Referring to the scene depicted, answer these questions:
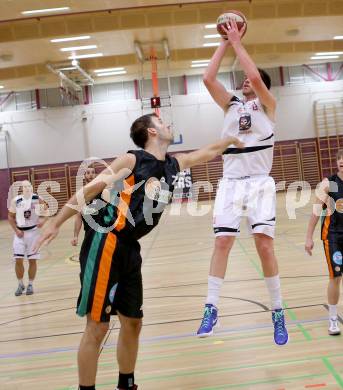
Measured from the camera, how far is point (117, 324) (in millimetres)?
5512

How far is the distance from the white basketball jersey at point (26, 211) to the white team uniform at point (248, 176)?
4.67m

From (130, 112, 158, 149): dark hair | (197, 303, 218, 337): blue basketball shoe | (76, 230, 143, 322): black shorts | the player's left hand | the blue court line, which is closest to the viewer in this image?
(76, 230, 143, 322): black shorts

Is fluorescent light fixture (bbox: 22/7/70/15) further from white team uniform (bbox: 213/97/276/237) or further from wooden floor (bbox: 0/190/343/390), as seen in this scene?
white team uniform (bbox: 213/97/276/237)

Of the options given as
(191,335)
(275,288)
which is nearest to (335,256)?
(275,288)

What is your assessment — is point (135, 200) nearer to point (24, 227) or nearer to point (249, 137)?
point (249, 137)

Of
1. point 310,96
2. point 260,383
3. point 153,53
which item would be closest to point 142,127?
point 260,383

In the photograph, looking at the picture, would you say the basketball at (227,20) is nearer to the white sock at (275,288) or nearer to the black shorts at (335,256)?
the white sock at (275,288)

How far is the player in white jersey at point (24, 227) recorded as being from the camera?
302 inches

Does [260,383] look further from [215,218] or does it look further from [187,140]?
[187,140]

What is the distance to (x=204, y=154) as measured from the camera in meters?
3.57

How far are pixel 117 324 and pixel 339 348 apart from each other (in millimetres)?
2418

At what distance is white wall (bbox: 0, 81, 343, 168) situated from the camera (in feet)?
78.4

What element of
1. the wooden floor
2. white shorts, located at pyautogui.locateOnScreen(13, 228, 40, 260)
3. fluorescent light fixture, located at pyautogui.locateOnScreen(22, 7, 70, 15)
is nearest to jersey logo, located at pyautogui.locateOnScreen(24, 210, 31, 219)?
white shorts, located at pyautogui.locateOnScreen(13, 228, 40, 260)

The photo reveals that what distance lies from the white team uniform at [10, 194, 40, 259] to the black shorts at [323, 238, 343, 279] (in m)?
4.71
